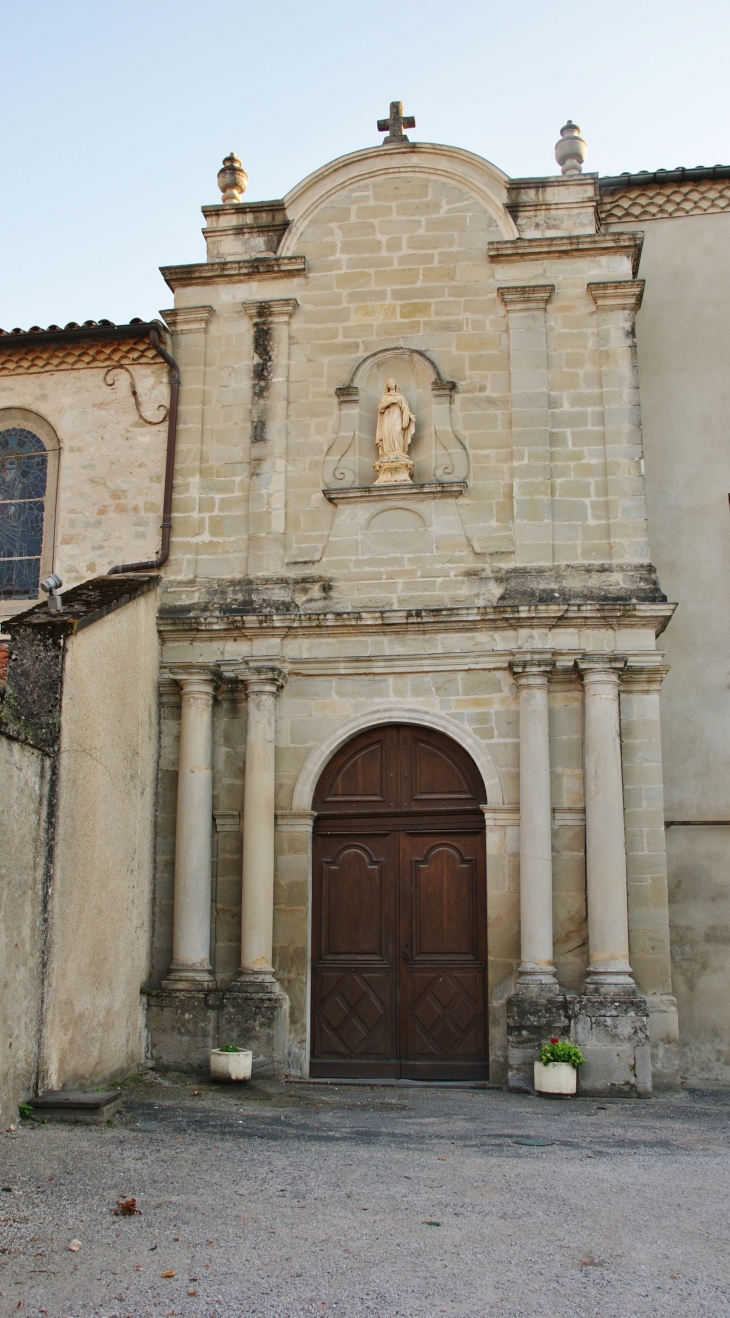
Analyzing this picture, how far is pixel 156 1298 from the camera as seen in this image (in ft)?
14.7

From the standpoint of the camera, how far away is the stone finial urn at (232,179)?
38.0ft

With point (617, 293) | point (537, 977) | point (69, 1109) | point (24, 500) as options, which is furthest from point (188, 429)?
point (69, 1109)

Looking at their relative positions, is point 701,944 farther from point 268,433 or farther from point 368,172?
point 368,172

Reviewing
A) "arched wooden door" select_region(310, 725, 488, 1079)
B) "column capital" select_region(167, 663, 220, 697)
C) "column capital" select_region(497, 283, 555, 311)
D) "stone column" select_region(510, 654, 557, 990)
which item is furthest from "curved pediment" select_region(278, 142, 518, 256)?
"arched wooden door" select_region(310, 725, 488, 1079)

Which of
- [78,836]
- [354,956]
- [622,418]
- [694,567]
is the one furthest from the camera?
[694,567]

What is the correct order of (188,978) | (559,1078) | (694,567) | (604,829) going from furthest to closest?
(694,567), (188,978), (604,829), (559,1078)

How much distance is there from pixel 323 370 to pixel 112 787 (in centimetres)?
438

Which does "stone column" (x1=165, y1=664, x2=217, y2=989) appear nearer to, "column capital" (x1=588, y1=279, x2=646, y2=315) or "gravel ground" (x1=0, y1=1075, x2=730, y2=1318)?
"gravel ground" (x1=0, y1=1075, x2=730, y2=1318)

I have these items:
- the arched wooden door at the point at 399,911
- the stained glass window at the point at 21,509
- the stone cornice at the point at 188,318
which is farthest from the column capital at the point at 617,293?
the stained glass window at the point at 21,509

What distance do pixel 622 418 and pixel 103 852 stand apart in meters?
5.65

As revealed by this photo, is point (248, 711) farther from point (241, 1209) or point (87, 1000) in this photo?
point (241, 1209)

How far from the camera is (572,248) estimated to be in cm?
1070

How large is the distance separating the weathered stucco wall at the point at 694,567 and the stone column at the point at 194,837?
4229mm

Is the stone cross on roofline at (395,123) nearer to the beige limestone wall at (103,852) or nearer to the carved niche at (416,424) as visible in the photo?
the carved niche at (416,424)
